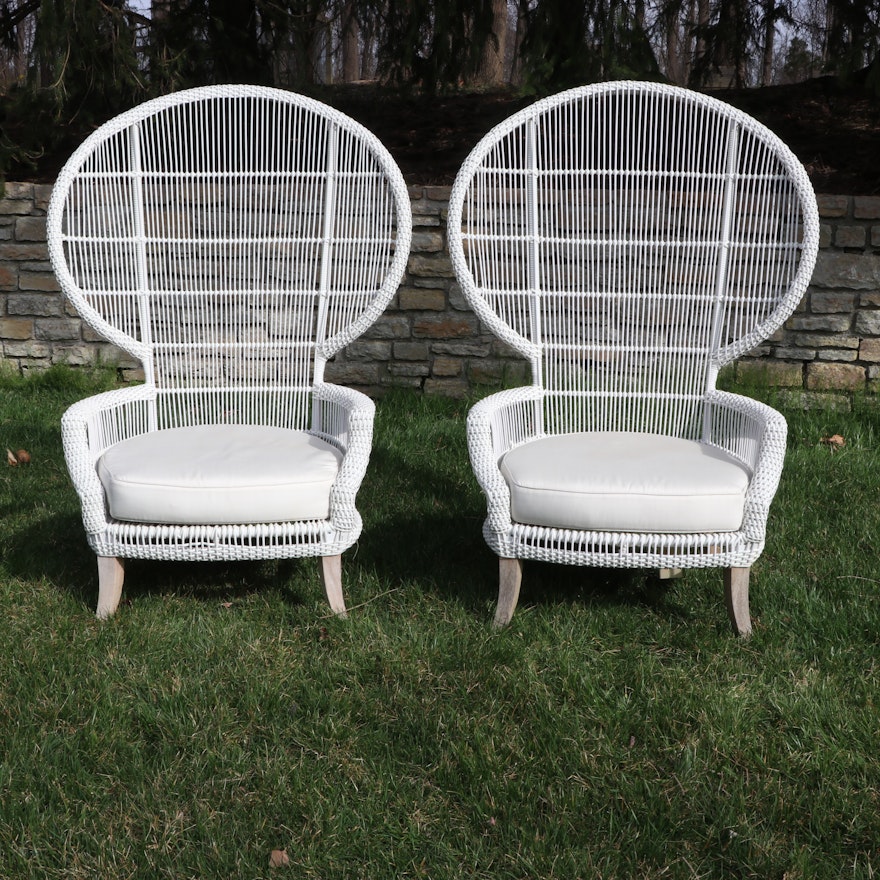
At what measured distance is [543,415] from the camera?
9.39ft

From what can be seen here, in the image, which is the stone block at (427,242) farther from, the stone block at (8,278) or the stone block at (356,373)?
the stone block at (8,278)

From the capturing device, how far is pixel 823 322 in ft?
13.6

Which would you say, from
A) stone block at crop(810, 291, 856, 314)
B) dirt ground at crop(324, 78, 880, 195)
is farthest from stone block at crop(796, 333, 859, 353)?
dirt ground at crop(324, 78, 880, 195)

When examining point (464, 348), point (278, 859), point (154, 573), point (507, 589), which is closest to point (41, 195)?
point (464, 348)

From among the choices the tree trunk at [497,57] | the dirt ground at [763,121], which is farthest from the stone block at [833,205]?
the tree trunk at [497,57]

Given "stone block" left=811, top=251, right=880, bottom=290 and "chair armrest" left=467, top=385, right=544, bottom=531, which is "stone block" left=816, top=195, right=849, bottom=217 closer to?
"stone block" left=811, top=251, right=880, bottom=290

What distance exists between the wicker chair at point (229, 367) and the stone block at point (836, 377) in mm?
2167

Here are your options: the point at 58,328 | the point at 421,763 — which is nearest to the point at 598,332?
the point at 421,763

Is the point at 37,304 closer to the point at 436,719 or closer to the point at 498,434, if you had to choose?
the point at 498,434

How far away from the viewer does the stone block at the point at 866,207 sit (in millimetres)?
4043

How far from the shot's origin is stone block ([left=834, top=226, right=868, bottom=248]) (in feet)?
13.3

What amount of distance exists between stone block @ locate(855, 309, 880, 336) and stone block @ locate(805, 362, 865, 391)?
5.9 inches

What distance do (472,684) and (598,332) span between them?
1172 mm

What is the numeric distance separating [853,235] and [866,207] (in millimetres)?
118
